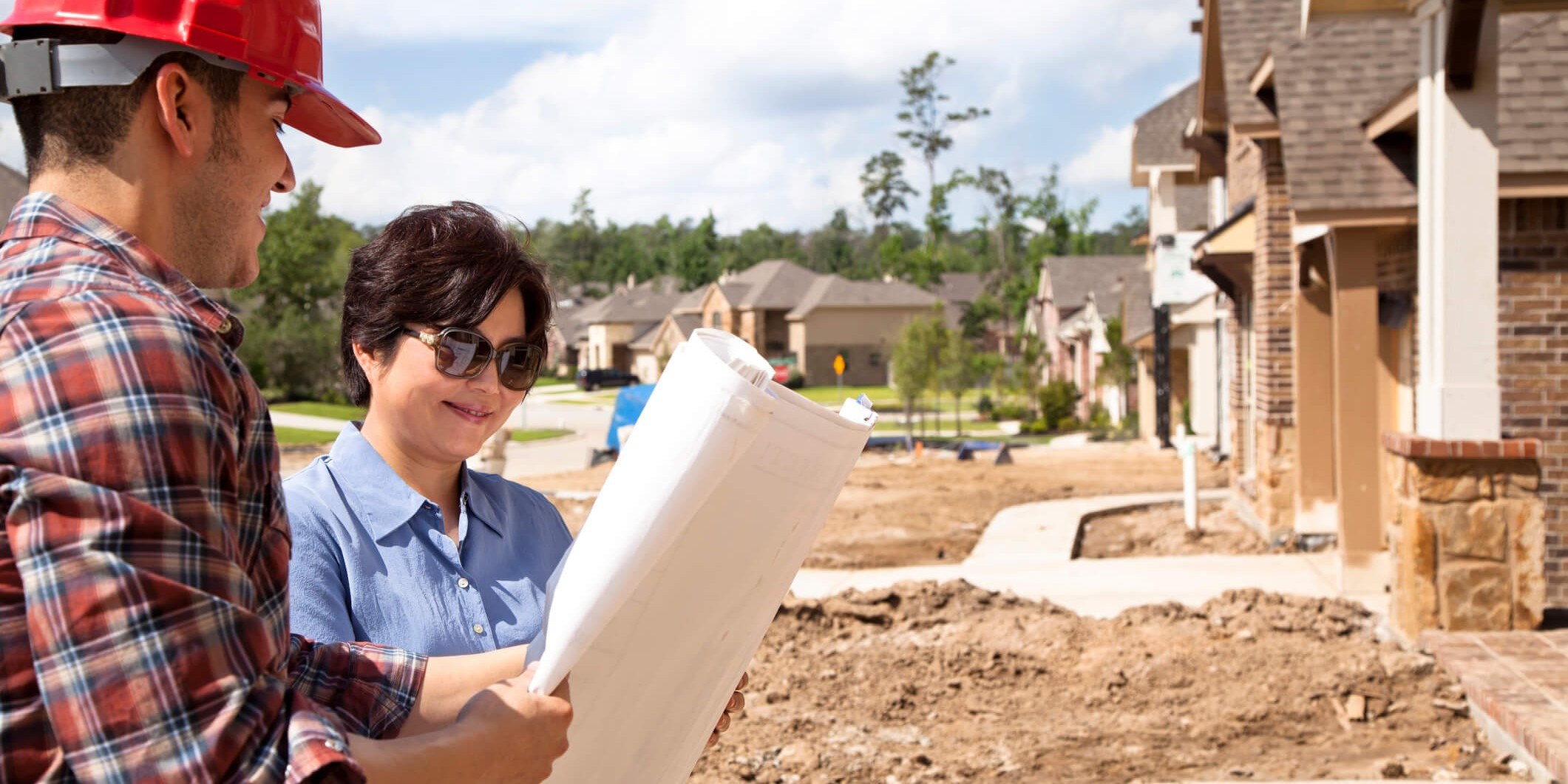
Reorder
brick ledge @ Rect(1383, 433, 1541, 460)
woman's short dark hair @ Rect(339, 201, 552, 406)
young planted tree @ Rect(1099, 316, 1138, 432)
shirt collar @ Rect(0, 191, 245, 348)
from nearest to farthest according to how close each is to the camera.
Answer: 1. shirt collar @ Rect(0, 191, 245, 348)
2. woman's short dark hair @ Rect(339, 201, 552, 406)
3. brick ledge @ Rect(1383, 433, 1541, 460)
4. young planted tree @ Rect(1099, 316, 1138, 432)

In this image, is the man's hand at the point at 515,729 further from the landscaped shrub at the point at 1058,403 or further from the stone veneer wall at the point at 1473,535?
the landscaped shrub at the point at 1058,403

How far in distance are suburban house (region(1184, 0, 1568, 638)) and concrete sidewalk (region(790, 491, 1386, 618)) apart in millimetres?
571

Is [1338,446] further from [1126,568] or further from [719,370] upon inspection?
[719,370]

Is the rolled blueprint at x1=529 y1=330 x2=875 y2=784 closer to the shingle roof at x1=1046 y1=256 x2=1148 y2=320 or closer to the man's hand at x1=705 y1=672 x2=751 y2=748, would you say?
the man's hand at x1=705 y1=672 x2=751 y2=748

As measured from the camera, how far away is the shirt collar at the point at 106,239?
55.2 inches

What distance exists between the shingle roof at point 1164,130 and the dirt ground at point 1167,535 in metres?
11.7

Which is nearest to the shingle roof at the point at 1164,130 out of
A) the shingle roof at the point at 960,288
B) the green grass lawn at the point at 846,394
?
the green grass lawn at the point at 846,394

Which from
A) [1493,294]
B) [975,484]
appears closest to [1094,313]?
[975,484]

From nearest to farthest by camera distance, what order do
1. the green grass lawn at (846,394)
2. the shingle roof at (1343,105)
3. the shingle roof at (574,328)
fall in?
the shingle roof at (1343,105) < the green grass lawn at (846,394) < the shingle roof at (574,328)

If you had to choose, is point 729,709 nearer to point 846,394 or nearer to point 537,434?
point 537,434

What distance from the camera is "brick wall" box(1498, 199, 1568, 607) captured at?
8.27 meters

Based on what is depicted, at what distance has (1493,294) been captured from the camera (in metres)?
7.64

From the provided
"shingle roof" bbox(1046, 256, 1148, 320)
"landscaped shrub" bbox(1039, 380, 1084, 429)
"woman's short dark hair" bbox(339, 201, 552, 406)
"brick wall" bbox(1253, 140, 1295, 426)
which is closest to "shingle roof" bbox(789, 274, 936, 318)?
"shingle roof" bbox(1046, 256, 1148, 320)

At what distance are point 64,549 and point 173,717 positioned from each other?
0.19 m
